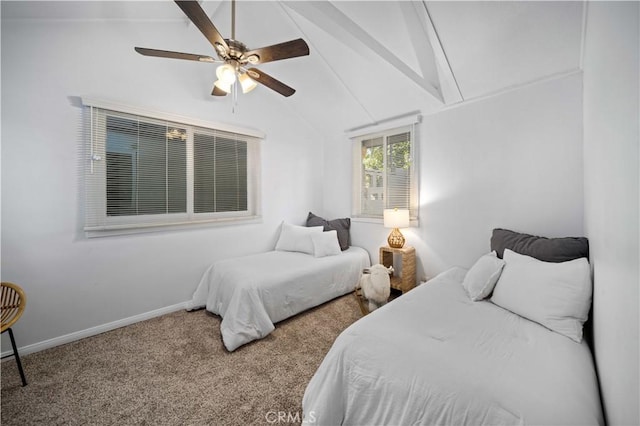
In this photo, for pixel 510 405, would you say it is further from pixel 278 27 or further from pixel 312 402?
pixel 278 27

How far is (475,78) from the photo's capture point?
225 cm

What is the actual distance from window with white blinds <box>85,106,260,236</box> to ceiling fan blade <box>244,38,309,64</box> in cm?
152

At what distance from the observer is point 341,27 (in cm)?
208

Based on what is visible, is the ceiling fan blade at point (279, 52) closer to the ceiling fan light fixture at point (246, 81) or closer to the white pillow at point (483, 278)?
the ceiling fan light fixture at point (246, 81)

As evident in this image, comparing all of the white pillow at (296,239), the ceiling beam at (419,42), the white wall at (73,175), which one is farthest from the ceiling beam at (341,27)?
the white pillow at (296,239)

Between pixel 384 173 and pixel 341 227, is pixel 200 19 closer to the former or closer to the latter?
pixel 384 173

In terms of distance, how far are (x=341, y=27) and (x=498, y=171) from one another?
1.97 meters

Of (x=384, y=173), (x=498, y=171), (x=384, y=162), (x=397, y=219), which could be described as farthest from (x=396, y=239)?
(x=498, y=171)

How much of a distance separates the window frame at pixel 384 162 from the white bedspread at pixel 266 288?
0.78 meters

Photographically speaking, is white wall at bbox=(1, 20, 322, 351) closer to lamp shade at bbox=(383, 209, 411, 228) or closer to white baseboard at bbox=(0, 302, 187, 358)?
white baseboard at bbox=(0, 302, 187, 358)

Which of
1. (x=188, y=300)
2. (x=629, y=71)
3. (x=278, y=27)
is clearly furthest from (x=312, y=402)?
(x=278, y=27)

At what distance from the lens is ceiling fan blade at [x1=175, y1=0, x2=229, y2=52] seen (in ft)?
3.98

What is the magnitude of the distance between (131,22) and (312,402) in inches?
134

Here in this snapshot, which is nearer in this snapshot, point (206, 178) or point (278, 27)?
point (278, 27)
